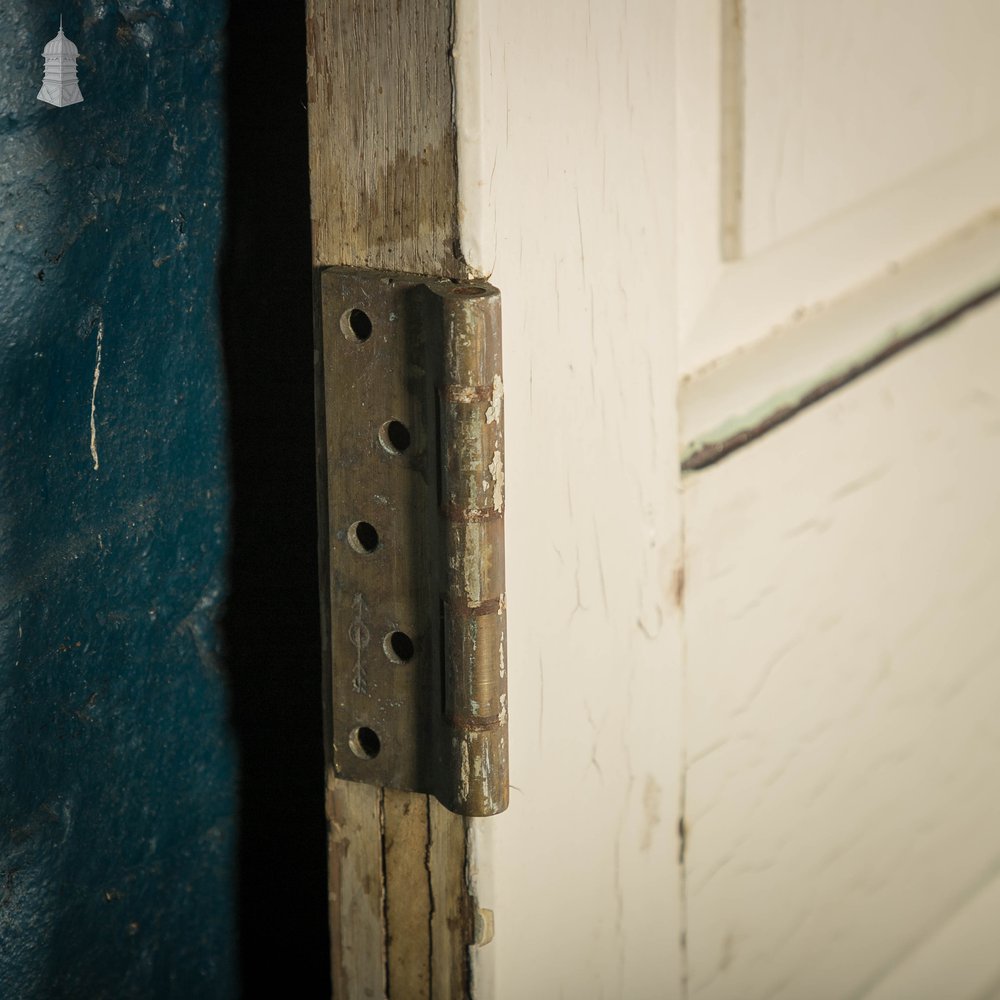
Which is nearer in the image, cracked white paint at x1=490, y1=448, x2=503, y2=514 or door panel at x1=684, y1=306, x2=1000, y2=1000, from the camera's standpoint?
cracked white paint at x1=490, y1=448, x2=503, y2=514

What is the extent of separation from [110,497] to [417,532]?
0.52 ft

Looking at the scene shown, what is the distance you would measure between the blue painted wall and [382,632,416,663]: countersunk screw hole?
0.12 m

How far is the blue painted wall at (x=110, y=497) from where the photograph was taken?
575 mm

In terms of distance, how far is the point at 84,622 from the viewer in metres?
0.62

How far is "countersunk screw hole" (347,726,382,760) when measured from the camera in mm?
604

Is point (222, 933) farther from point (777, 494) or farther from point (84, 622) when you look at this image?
point (777, 494)

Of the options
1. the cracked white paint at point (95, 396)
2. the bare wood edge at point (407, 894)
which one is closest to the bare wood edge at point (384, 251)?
the bare wood edge at point (407, 894)

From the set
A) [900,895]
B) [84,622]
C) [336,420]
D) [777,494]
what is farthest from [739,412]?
[900,895]

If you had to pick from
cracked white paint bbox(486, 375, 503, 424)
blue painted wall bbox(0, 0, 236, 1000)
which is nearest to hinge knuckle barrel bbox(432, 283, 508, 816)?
cracked white paint bbox(486, 375, 503, 424)

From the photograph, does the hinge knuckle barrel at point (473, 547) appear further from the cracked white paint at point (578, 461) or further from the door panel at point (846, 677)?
the door panel at point (846, 677)

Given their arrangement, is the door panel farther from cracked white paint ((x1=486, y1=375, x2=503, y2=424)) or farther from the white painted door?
cracked white paint ((x1=486, y1=375, x2=503, y2=424))

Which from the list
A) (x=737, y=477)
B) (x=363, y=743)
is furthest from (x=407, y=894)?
(x=737, y=477)

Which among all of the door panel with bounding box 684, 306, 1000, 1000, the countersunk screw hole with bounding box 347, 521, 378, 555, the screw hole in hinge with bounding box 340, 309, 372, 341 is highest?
the screw hole in hinge with bounding box 340, 309, 372, 341

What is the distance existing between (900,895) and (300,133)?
73 centimetres
